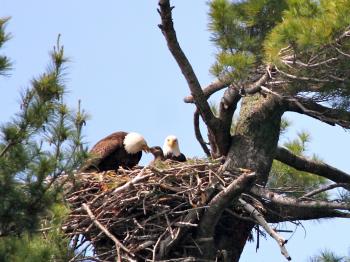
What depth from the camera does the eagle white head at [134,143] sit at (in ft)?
33.3

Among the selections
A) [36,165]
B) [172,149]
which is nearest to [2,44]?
[36,165]

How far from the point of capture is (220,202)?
27.1 feet

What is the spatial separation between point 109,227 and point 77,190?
15.4 inches

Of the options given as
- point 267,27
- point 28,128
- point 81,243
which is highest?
point 267,27

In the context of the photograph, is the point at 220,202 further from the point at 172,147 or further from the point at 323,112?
the point at 172,147

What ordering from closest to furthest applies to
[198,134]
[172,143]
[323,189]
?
[323,189] → [198,134] → [172,143]

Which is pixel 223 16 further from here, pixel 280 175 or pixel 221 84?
pixel 280 175

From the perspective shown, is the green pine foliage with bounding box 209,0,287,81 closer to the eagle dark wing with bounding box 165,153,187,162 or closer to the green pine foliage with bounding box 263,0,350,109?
the green pine foliage with bounding box 263,0,350,109

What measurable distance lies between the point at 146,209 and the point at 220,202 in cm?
65

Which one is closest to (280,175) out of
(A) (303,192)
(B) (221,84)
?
(A) (303,192)

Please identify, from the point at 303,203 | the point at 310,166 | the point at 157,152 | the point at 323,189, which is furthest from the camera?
the point at 157,152

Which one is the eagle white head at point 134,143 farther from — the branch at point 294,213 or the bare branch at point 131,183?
the branch at point 294,213

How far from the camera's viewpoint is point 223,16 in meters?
8.13

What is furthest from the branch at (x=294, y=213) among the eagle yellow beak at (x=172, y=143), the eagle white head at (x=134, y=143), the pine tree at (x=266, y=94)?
the eagle yellow beak at (x=172, y=143)
